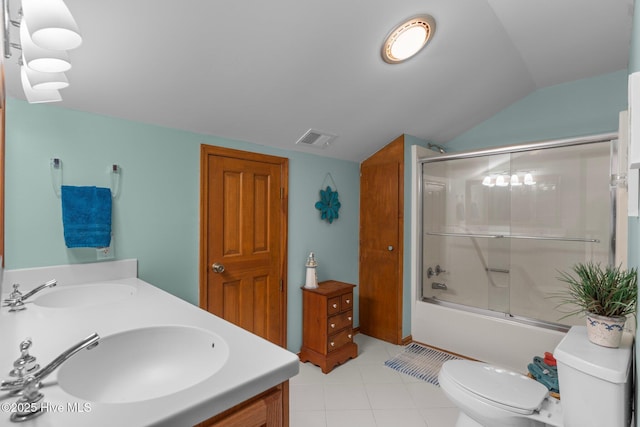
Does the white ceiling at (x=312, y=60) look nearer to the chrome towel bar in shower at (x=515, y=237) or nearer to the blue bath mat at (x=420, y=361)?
the chrome towel bar in shower at (x=515, y=237)

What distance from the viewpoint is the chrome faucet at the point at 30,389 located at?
0.59 meters

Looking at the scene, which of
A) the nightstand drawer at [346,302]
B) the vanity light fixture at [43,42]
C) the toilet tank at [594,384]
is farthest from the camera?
the nightstand drawer at [346,302]

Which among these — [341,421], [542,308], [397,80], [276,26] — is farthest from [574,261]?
[276,26]

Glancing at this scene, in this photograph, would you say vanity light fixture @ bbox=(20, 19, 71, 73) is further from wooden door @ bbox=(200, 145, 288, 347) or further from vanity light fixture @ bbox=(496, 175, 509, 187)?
vanity light fixture @ bbox=(496, 175, 509, 187)

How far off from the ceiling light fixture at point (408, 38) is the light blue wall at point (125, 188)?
3.64ft

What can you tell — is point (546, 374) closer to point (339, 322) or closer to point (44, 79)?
point (339, 322)

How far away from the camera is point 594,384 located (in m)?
1.20

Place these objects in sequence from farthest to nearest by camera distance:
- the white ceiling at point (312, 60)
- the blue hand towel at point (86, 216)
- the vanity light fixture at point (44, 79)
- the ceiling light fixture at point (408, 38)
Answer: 1. the ceiling light fixture at point (408, 38)
2. the blue hand towel at point (86, 216)
3. the white ceiling at point (312, 60)
4. the vanity light fixture at point (44, 79)

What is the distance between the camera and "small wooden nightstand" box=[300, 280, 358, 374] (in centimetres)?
253

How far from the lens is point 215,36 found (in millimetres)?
1496

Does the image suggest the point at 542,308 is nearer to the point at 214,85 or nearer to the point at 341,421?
the point at 341,421

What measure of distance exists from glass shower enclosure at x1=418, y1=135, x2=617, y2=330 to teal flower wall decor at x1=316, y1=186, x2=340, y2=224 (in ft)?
2.83

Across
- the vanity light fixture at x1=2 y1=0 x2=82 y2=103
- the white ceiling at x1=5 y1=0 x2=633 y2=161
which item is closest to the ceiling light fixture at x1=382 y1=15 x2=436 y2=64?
the white ceiling at x1=5 y1=0 x2=633 y2=161

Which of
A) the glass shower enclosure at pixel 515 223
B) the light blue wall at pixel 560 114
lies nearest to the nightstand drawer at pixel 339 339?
the glass shower enclosure at pixel 515 223
